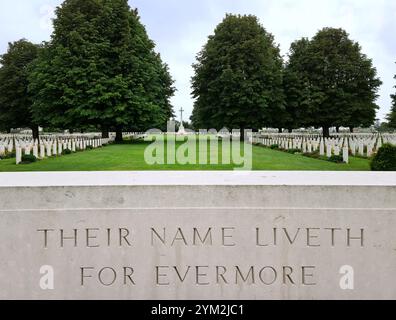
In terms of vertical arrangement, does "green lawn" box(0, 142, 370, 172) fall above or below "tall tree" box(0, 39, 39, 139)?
below

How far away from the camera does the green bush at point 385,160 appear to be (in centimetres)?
1258

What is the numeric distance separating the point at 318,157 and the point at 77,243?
18.0 meters

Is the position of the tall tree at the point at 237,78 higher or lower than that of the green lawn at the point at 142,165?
higher

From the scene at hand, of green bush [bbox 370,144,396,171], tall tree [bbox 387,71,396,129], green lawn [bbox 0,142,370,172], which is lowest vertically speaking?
green lawn [bbox 0,142,370,172]

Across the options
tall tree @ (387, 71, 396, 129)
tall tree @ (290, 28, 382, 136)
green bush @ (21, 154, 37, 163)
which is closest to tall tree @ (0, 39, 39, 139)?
green bush @ (21, 154, 37, 163)

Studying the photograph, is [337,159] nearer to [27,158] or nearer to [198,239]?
[27,158]

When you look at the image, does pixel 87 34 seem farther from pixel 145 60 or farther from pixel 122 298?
pixel 122 298

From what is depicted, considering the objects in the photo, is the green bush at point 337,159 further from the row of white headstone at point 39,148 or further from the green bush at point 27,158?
the row of white headstone at point 39,148

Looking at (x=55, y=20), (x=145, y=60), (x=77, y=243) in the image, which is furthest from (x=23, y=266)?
(x=55, y=20)

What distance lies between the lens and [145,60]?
35375mm

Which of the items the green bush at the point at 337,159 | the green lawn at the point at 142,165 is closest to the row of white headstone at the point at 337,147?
the green bush at the point at 337,159

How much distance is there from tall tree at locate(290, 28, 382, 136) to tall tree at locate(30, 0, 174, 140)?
621 inches

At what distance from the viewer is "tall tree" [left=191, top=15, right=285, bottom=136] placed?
35.9 meters

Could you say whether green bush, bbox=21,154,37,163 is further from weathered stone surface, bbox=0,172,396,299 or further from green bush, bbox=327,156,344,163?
weathered stone surface, bbox=0,172,396,299
